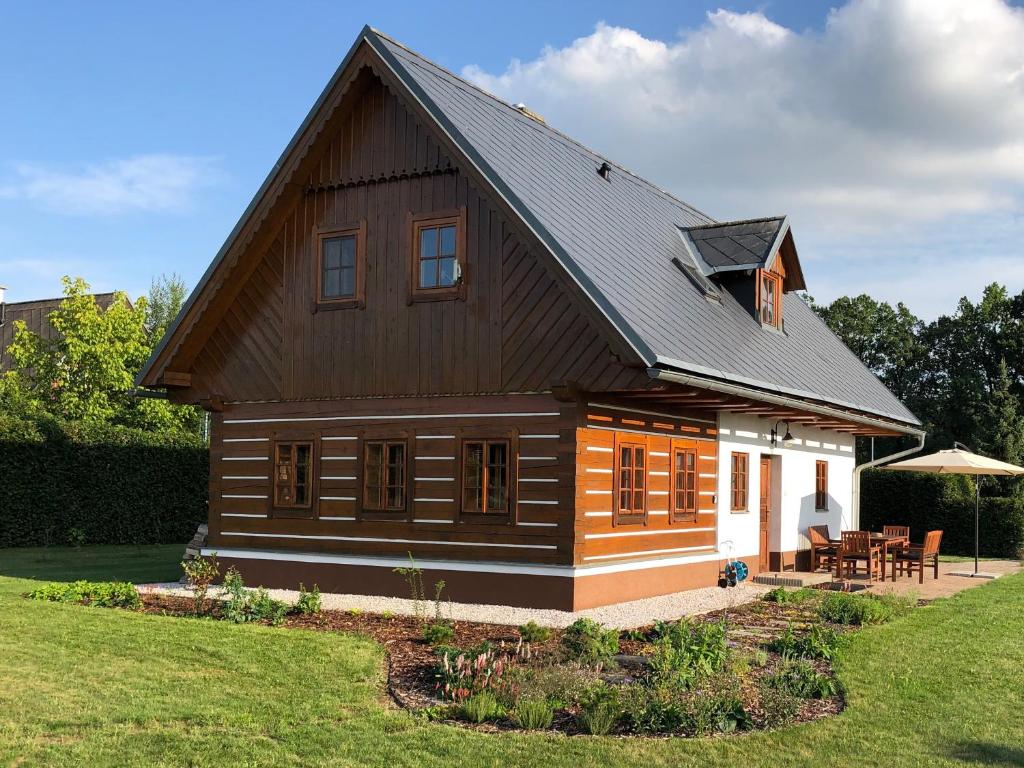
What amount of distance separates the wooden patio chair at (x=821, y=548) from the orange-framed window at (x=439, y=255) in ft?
27.0

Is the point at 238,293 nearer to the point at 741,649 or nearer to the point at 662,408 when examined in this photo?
the point at 662,408

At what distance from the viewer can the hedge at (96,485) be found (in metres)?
23.2

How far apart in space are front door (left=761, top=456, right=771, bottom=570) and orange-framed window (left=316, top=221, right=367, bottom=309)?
8092 mm

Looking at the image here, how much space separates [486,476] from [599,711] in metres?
7.25

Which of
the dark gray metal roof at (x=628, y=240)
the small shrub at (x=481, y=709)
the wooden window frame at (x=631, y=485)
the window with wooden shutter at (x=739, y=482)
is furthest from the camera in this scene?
the window with wooden shutter at (x=739, y=482)

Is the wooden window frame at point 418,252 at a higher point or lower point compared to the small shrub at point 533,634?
higher

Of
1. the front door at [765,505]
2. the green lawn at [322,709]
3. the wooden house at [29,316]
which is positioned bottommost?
the green lawn at [322,709]

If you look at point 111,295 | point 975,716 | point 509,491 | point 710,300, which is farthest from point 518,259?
point 111,295

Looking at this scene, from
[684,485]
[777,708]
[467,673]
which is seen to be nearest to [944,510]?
[684,485]

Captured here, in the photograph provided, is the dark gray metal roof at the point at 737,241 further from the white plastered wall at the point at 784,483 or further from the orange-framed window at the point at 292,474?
the orange-framed window at the point at 292,474

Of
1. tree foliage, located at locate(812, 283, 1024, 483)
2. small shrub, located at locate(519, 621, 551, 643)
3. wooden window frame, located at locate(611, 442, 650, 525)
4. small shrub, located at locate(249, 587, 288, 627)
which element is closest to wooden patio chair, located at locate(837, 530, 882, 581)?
wooden window frame, located at locate(611, 442, 650, 525)

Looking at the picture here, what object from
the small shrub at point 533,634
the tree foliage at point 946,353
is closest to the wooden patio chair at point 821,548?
the small shrub at point 533,634

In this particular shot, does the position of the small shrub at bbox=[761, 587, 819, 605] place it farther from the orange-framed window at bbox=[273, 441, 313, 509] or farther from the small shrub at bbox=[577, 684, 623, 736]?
the small shrub at bbox=[577, 684, 623, 736]

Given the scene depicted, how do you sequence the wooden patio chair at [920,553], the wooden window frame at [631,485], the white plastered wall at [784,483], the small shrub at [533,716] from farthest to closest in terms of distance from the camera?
the wooden patio chair at [920,553] < the white plastered wall at [784,483] < the wooden window frame at [631,485] < the small shrub at [533,716]
